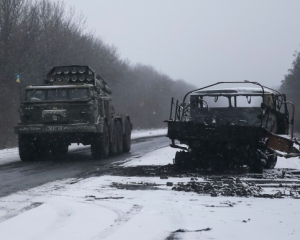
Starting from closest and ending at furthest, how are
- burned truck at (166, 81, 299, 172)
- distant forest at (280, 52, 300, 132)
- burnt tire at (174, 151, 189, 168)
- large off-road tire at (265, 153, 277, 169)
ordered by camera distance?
burned truck at (166, 81, 299, 172), burnt tire at (174, 151, 189, 168), large off-road tire at (265, 153, 277, 169), distant forest at (280, 52, 300, 132)

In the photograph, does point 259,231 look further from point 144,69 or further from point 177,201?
point 144,69

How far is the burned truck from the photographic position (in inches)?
492

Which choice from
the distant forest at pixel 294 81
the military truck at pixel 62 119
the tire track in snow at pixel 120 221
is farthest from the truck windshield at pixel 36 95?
the distant forest at pixel 294 81

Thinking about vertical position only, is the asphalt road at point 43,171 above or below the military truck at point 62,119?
below

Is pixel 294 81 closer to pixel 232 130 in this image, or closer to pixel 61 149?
pixel 61 149

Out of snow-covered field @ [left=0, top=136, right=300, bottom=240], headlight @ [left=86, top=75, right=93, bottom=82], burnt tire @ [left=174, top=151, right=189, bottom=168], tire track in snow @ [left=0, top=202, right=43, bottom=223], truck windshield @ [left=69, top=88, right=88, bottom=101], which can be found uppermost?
headlight @ [left=86, top=75, right=93, bottom=82]

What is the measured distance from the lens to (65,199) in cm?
879

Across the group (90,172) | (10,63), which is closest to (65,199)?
(90,172)

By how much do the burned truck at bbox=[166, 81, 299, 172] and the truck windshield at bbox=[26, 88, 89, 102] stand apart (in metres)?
3.65

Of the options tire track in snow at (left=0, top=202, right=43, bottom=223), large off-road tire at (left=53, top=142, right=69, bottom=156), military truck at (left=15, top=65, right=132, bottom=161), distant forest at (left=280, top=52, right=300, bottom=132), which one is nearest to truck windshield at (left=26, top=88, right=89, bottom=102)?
military truck at (left=15, top=65, right=132, bottom=161)

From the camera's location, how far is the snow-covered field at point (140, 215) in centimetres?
629

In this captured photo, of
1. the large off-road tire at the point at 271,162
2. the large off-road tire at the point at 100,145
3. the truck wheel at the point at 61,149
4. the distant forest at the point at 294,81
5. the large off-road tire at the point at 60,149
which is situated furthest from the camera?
the distant forest at the point at 294,81

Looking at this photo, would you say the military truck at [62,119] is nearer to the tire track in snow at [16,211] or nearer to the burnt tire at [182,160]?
the burnt tire at [182,160]

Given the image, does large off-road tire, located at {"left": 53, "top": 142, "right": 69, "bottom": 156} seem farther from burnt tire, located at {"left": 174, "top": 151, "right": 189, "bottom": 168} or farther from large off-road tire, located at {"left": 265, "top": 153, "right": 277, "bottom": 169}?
large off-road tire, located at {"left": 265, "top": 153, "right": 277, "bottom": 169}
